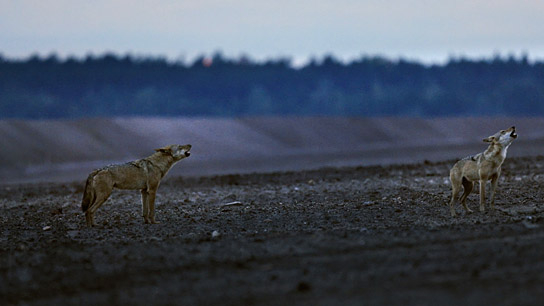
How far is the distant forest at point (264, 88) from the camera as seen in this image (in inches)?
2788

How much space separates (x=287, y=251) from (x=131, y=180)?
174 inches

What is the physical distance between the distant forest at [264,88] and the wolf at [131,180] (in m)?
51.9

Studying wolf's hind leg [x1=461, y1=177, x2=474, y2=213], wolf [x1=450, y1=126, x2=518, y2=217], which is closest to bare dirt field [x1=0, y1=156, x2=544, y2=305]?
wolf's hind leg [x1=461, y1=177, x2=474, y2=213]

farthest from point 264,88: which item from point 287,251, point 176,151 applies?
point 287,251

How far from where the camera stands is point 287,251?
1077 centimetres

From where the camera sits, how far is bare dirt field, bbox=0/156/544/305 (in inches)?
331

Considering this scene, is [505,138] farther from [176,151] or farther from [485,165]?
[176,151]

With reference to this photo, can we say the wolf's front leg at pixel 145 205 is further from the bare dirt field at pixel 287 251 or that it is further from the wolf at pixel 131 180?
the bare dirt field at pixel 287 251

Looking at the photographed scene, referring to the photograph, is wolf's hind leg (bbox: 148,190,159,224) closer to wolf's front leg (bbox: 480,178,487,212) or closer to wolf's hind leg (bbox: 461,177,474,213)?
wolf's hind leg (bbox: 461,177,474,213)

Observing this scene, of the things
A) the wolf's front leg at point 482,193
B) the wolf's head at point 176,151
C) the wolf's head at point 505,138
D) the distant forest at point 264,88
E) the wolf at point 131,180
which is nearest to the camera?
the wolf's head at point 505,138

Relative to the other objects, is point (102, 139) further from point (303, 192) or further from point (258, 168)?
point (303, 192)

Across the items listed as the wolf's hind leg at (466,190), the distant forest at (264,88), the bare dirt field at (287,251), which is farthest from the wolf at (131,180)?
the distant forest at (264,88)

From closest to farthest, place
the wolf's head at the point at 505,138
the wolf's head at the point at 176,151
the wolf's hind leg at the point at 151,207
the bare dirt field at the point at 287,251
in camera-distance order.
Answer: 1. the bare dirt field at the point at 287,251
2. the wolf's head at the point at 505,138
3. the wolf's hind leg at the point at 151,207
4. the wolf's head at the point at 176,151

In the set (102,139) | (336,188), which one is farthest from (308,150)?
(336,188)
